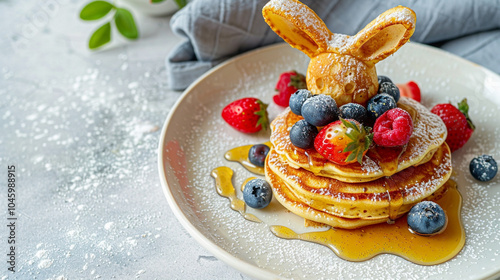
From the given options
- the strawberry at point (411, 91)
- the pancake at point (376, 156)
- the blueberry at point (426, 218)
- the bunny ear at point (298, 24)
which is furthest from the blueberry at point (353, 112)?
the strawberry at point (411, 91)

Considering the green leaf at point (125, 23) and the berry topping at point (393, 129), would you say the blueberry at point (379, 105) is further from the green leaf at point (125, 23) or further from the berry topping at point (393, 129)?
the green leaf at point (125, 23)

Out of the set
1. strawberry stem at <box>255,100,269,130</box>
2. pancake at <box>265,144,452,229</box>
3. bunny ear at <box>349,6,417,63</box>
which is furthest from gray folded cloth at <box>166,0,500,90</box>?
pancake at <box>265,144,452,229</box>

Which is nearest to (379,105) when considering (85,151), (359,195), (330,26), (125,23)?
(359,195)

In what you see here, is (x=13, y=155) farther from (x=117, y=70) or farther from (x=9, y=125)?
(x=117, y=70)

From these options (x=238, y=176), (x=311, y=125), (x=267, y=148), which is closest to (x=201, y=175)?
(x=238, y=176)

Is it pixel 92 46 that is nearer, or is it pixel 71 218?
pixel 71 218

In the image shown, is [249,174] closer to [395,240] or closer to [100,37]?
[395,240]

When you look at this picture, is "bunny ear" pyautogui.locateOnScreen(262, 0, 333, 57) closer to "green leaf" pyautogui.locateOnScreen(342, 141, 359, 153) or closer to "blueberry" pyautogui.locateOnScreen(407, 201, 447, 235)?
"green leaf" pyautogui.locateOnScreen(342, 141, 359, 153)
